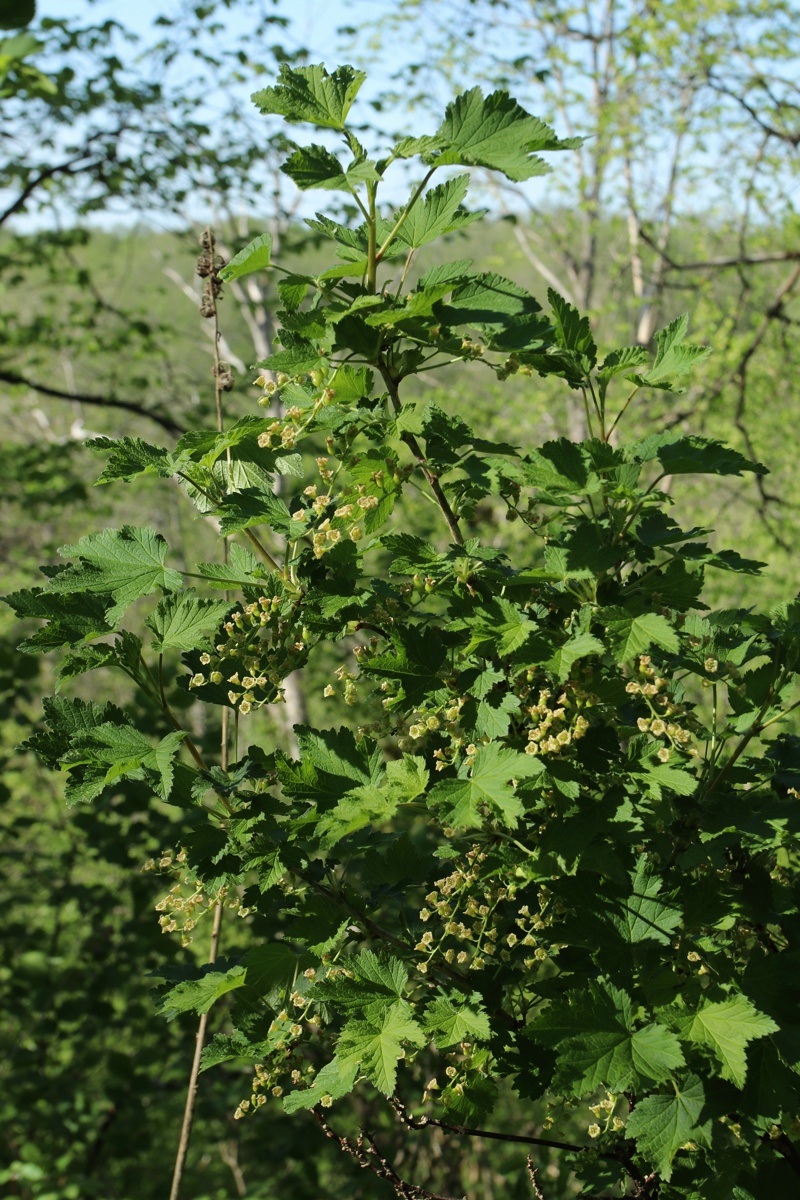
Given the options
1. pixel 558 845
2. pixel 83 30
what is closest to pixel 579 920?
pixel 558 845

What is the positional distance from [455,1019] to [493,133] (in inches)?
41.8

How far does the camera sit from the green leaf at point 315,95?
1.21 m

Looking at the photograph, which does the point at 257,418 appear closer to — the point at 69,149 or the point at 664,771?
the point at 664,771

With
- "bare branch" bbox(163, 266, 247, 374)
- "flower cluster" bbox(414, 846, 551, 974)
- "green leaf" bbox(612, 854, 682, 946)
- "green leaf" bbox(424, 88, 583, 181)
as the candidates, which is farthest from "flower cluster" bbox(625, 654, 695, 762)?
"bare branch" bbox(163, 266, 247, 374)

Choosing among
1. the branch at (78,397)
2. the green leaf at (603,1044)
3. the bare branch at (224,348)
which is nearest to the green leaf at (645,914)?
the green leaf at (603,1044)

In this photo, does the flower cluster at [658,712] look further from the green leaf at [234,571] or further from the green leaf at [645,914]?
the green leaf at [234,571]

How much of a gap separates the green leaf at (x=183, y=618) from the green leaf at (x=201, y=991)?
0.45m

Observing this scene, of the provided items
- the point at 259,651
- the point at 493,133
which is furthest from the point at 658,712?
the point at 493,133

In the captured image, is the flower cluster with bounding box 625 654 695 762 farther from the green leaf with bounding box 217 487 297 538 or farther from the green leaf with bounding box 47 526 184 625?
the green leaf with bounding box 47 526 184 625

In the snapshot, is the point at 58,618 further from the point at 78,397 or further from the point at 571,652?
the point at 78,397

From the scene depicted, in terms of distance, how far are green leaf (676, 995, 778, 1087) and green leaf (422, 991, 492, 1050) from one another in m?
0.23

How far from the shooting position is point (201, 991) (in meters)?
1.35

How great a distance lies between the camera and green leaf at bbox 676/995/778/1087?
105 cm

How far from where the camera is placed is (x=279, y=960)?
1349 millimetres
